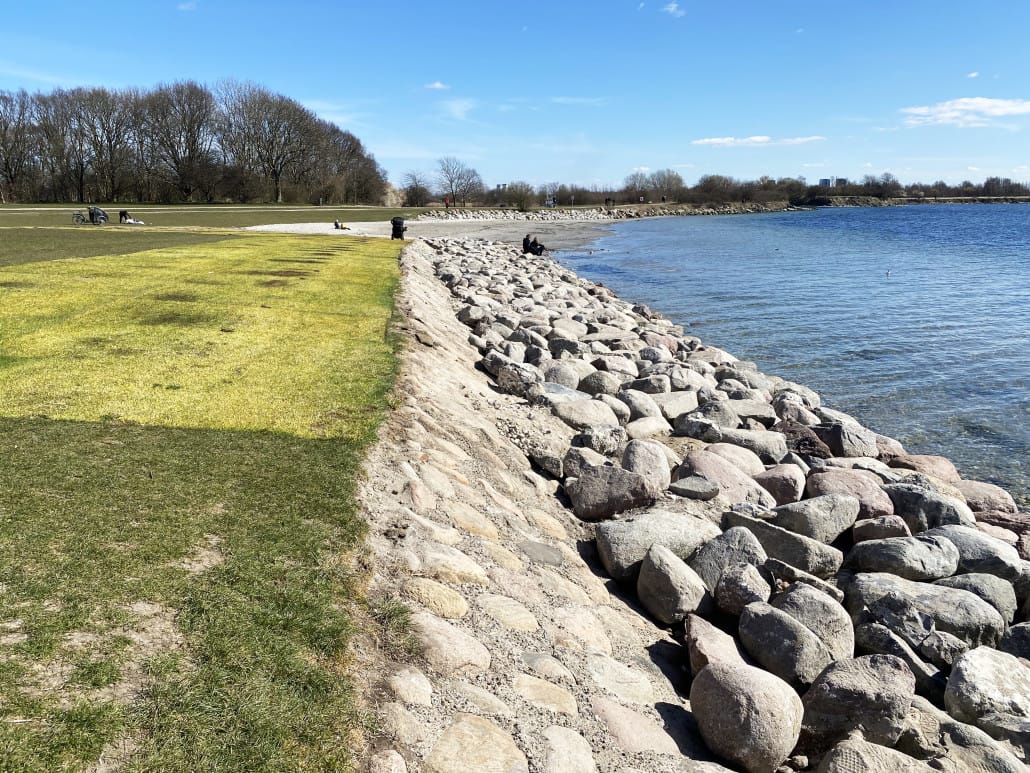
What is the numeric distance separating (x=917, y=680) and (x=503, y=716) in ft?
9.45

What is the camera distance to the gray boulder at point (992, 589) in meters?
5.20

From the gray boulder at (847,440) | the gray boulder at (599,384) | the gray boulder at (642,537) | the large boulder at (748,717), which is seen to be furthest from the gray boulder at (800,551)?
the gray boulder at (599,384)

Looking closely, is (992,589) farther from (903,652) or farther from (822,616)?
(822,616)

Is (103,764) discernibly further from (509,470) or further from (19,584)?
(509,470)

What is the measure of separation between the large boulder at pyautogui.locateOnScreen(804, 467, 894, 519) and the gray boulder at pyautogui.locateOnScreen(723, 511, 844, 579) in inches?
39.3

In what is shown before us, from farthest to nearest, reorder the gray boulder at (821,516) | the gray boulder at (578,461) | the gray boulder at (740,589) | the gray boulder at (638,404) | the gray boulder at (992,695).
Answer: the gray boulder at (638,404), the gray boulder at (578,461), the gray boulder at (821,516), the gray boulder at (740,589), the gray boulder at (992,695)

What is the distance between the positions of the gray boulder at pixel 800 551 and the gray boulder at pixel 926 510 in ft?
4.40

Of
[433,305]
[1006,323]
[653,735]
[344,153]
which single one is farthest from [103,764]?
[344,153]

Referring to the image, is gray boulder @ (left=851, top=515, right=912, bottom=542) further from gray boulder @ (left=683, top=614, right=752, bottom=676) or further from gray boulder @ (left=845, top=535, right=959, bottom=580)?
gray boulder @ (left=683, top=614, right=752, bottom=676)

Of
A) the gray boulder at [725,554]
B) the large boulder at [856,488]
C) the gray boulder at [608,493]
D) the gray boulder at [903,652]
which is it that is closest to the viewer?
the gray boulder at [903,652]

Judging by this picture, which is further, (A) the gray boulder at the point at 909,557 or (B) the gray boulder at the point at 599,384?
(B) the gray boulder at the point at 599,384

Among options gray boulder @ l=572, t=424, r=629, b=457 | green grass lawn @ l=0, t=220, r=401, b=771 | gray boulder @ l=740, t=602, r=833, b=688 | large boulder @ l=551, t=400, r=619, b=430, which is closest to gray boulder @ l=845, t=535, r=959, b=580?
gray boulder @ l=740, t=602, r=833, b=688

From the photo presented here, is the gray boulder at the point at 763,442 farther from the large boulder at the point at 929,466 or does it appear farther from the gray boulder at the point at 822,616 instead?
the gray boulder at the point at 822,616

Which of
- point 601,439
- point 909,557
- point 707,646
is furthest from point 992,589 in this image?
point 601,439
